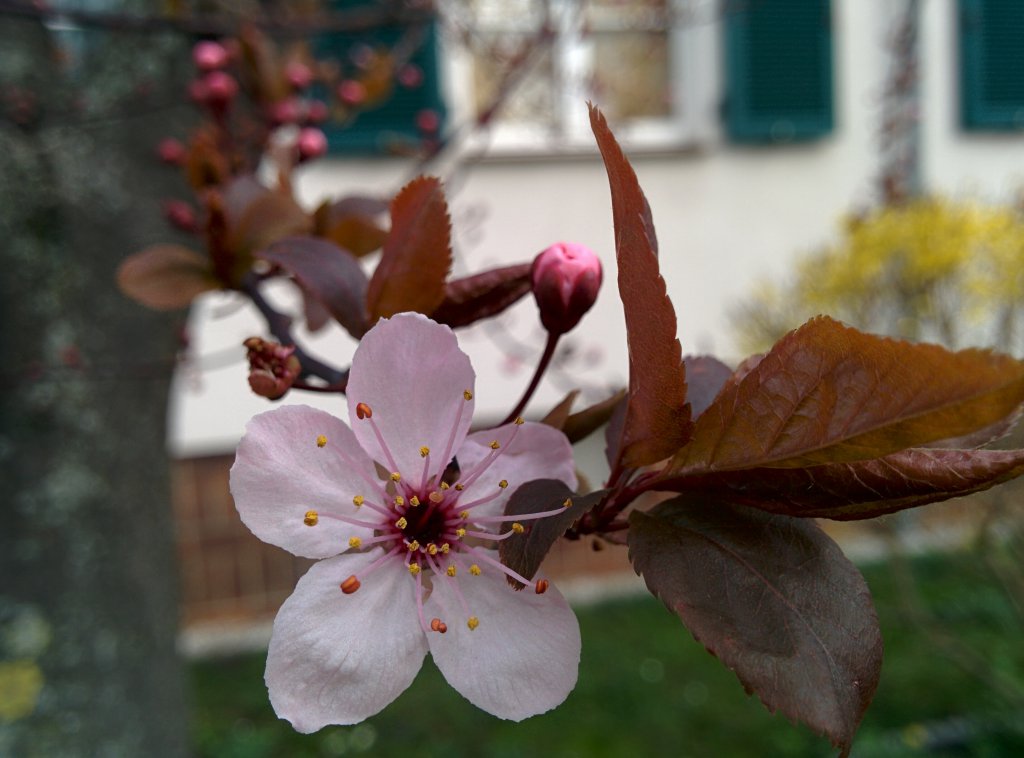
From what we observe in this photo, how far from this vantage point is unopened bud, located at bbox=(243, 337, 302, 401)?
489 millimetres

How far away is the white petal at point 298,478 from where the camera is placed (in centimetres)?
42

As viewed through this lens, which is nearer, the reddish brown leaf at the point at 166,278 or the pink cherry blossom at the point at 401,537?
the pink cherry blossom at the point at 401,537

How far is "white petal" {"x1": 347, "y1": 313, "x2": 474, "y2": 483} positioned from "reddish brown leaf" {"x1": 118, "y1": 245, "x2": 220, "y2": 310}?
1.25ft

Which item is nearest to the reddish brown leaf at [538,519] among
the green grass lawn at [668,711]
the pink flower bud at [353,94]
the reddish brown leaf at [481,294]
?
the reddish brown leaf at [481,294]

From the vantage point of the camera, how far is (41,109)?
1.41m

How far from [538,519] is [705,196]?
3818 mm

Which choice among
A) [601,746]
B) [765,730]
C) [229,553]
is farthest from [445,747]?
[229,553]

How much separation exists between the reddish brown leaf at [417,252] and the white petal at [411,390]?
8 centimetres

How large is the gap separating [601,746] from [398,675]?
7.95 feet

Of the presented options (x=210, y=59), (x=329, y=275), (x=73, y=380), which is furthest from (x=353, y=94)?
(x=329, y=275)

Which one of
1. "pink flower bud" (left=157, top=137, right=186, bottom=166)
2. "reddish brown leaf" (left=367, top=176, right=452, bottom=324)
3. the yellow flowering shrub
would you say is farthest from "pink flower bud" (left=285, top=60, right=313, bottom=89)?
the yellow flowering shrub

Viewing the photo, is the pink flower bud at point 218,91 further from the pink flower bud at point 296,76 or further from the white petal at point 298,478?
the white petal at point 298,478

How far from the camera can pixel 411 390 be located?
44cm

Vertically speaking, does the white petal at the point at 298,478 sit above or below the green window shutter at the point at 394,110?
below
